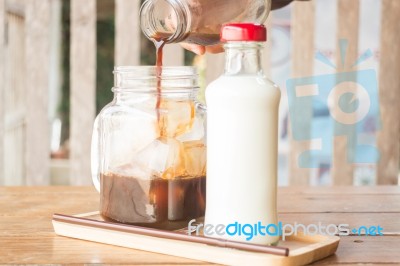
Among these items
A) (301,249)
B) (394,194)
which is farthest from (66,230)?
(394,194)

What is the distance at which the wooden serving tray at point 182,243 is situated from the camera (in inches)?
34.9

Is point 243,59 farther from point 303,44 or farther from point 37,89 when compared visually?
point 37,89

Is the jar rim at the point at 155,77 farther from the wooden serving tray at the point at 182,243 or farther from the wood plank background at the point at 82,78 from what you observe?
the wood plank background at the point at 82,78

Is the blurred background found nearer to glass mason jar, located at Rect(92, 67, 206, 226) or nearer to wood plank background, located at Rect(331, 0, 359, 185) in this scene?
wood plank background, located at Rect(331, 0, 359, 185)

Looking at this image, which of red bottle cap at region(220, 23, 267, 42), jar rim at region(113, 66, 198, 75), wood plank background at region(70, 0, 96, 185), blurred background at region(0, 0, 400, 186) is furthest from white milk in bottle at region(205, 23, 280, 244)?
wood plank background at region(70, 0, 96, 185)

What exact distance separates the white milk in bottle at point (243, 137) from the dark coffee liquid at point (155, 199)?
0.10 metres

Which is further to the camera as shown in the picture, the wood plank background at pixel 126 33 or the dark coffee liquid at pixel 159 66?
the wood plank background at pixel 126 33

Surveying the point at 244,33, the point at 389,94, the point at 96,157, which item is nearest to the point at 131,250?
the point at 96,157

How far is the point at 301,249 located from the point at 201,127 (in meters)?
0.26

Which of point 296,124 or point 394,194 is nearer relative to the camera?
point 394,194

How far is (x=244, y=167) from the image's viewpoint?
91 cm

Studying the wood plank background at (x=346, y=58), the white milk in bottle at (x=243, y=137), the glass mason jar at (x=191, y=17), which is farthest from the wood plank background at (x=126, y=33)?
the white milk in bottle at (x=243, y=137)

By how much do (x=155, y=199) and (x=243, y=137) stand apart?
0.56ft

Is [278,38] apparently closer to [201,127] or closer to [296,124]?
[296,124]
